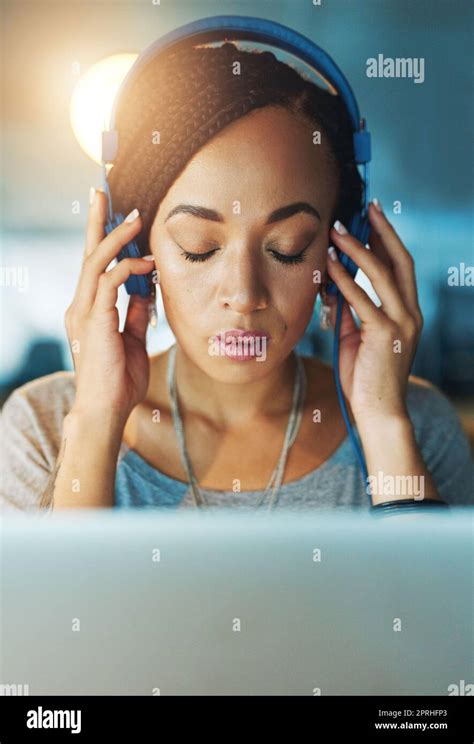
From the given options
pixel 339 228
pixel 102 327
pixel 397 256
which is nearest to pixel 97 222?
pixel 102 327

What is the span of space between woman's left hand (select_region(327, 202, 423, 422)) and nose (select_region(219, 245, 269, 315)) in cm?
14

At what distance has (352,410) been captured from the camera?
1478 millimetres

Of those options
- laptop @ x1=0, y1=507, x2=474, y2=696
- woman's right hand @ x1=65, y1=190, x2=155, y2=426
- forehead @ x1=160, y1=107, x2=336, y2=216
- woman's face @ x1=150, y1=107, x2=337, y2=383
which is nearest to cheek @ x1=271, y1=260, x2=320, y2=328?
woman's face @ x1=150, y1=107, x2=337, y2=383

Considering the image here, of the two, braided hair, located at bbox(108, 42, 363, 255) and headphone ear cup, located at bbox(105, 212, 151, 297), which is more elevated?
braided hair, located at bbox(108, 42, 363, 255)

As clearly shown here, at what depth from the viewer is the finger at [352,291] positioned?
1.44 metres

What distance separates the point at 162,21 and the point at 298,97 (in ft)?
1.00

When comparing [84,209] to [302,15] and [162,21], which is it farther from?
[302,15]

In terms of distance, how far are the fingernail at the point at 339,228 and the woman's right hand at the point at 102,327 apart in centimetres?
31

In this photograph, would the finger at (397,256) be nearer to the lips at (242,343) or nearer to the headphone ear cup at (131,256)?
the lips at (242,343)

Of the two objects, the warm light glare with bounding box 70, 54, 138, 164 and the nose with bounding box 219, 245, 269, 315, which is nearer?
the nose with bounding box 219, 245, 269, 315

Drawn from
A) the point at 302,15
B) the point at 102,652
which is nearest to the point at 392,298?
the point at 302,15

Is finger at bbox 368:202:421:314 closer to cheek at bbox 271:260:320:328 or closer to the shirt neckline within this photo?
cheek at bbox 271:260:320:328

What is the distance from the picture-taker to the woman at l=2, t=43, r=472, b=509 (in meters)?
1.36

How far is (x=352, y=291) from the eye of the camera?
144 cm
